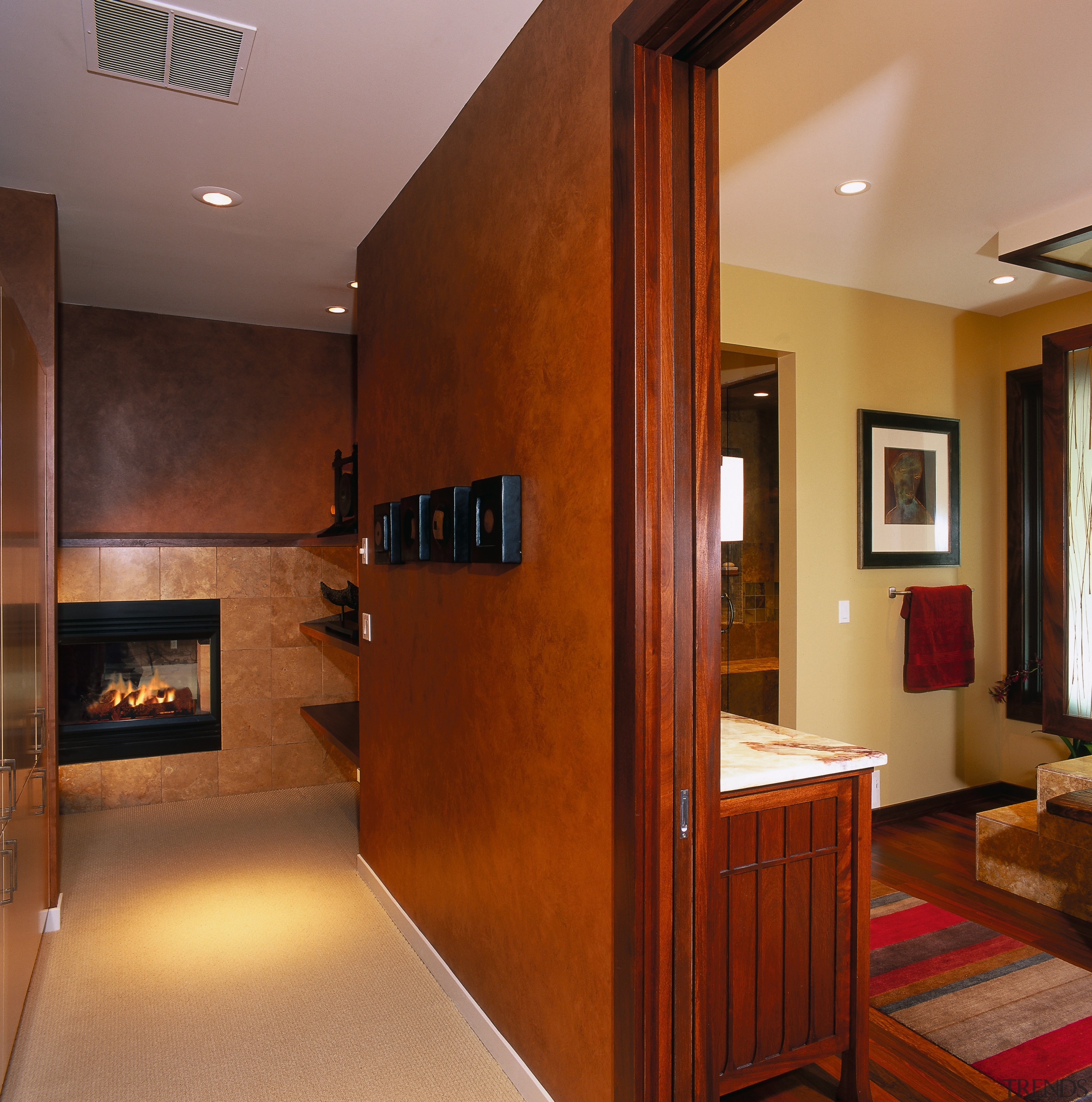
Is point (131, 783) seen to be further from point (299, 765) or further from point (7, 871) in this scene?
point (7, 871)

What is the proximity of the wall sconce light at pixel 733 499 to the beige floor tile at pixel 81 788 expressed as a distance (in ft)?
12.8

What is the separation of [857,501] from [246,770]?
3.74 meters

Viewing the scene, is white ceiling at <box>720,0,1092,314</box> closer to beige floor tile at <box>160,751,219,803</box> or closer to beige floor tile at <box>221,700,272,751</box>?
beige floor tile at <box>221,700,272,751</box>

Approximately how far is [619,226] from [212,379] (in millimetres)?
3840

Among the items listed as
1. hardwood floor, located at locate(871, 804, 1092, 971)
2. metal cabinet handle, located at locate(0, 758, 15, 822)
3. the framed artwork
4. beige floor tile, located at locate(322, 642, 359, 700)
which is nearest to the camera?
metal cabinet handle, located at locate(0, 758, 15, 822)

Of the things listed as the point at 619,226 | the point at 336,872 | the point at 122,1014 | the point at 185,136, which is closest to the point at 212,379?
the point at 185,136

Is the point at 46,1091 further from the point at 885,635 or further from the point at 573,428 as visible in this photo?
the point at 885,635

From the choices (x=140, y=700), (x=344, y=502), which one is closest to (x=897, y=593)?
(x=344, y=502)

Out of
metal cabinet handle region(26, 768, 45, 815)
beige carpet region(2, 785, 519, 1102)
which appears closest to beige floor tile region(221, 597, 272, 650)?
beige carpet region(2, 785, 519, 1102)

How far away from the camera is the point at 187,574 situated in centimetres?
473

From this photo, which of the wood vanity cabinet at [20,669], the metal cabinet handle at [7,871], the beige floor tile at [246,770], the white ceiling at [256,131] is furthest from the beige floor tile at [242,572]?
the metal cabinet handle at [7,871]

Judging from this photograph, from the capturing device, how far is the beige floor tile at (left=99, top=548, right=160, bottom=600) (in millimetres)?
4555

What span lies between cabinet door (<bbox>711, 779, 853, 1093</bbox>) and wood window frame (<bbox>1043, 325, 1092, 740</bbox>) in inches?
76.4

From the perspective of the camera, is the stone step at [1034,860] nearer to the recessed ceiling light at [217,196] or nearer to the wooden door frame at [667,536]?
the wooden door frame at [667,536]
